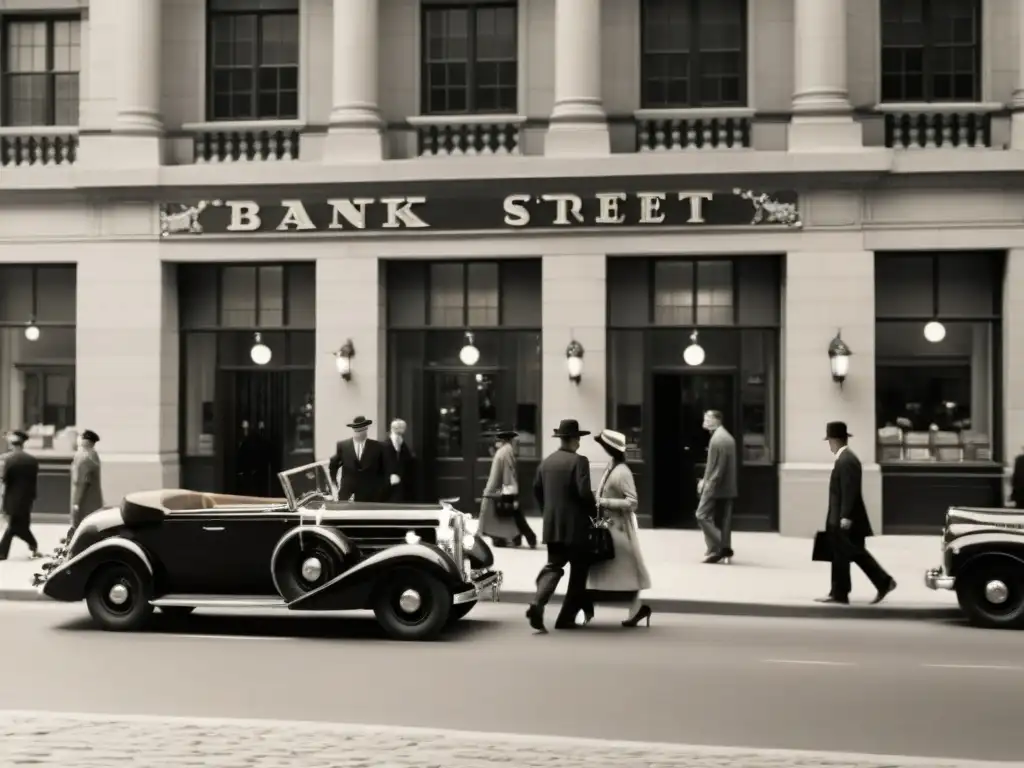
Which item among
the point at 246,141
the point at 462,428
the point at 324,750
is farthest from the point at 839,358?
the point at 324,750

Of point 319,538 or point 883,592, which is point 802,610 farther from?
point 319,538

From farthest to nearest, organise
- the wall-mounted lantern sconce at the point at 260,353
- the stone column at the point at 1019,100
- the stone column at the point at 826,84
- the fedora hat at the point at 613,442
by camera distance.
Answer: the wall-mounted lantern sconce at the point at 260,353 < the stone column at the point at 826,84 < the stone column at the point at 1019,100 < the fedora hat at the point at 613,442

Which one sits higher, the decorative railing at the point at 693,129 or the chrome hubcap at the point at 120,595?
the decorative railing at the point at 693,129

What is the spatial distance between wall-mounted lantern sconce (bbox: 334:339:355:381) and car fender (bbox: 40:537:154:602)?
952 cm

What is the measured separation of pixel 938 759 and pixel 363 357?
51.9 ft

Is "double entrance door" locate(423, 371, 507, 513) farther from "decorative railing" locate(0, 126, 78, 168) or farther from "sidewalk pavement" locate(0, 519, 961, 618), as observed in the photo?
"decorative railing" locate(0, 126, 78, 168)

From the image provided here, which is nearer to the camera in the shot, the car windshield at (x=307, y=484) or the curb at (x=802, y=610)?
the car windshield at (x=307, y=484)

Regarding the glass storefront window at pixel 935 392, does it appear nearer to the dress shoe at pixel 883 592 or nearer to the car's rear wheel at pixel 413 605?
the dress shoe at pixel 883 592

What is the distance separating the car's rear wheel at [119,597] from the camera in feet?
40.6

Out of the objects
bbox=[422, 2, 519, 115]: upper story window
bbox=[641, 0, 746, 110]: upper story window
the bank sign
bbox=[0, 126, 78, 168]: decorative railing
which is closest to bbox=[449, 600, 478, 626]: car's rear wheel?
the bank sign

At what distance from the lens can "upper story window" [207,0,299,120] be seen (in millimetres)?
23000

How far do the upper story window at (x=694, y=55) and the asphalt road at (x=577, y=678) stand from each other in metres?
11.3

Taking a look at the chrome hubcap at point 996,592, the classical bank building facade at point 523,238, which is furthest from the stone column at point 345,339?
the chrome hubcap at point 996,592

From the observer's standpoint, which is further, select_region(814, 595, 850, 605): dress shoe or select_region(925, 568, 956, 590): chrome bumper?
select_region(814, 595, 850, 605): dress shoe
